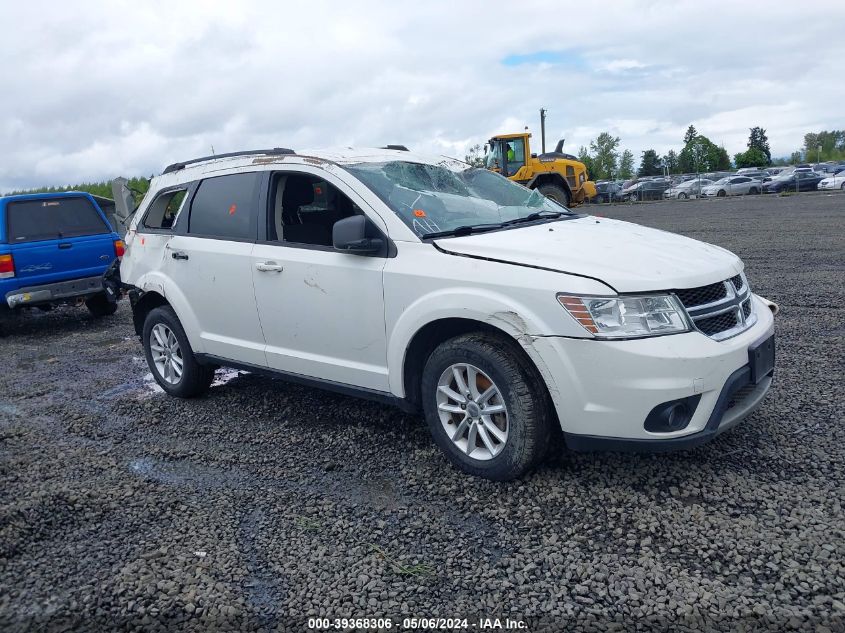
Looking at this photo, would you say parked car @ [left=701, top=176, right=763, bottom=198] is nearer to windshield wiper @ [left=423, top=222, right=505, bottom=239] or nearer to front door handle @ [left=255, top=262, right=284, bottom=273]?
windshield wiper @ [left=423, top=222, right=505, bottom=239]

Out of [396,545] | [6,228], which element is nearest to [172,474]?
[396,545]

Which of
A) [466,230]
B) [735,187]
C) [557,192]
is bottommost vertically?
[735,187]

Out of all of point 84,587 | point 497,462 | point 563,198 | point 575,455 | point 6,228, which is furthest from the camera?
point 563,198

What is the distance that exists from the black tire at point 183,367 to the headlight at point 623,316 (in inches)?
132

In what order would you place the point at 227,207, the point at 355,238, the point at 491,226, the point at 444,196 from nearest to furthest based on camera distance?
1. the point at 355,238
2. the point at 491,226
3. the point at 444,196
4. the point at 227,207

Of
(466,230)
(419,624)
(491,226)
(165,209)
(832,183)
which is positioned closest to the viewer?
(419,624)

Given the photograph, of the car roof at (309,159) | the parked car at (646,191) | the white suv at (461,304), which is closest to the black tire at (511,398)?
the white suv at (461,304)

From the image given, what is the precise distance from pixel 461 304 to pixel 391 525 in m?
1.17

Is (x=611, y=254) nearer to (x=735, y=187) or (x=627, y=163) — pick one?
(x=735, y=187)

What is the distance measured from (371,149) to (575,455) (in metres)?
2.66

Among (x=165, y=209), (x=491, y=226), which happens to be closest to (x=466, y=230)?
(x=491, y=226)

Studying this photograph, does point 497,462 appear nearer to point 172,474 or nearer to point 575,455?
point 575,455

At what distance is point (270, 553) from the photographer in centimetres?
331

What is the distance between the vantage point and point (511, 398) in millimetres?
3623
